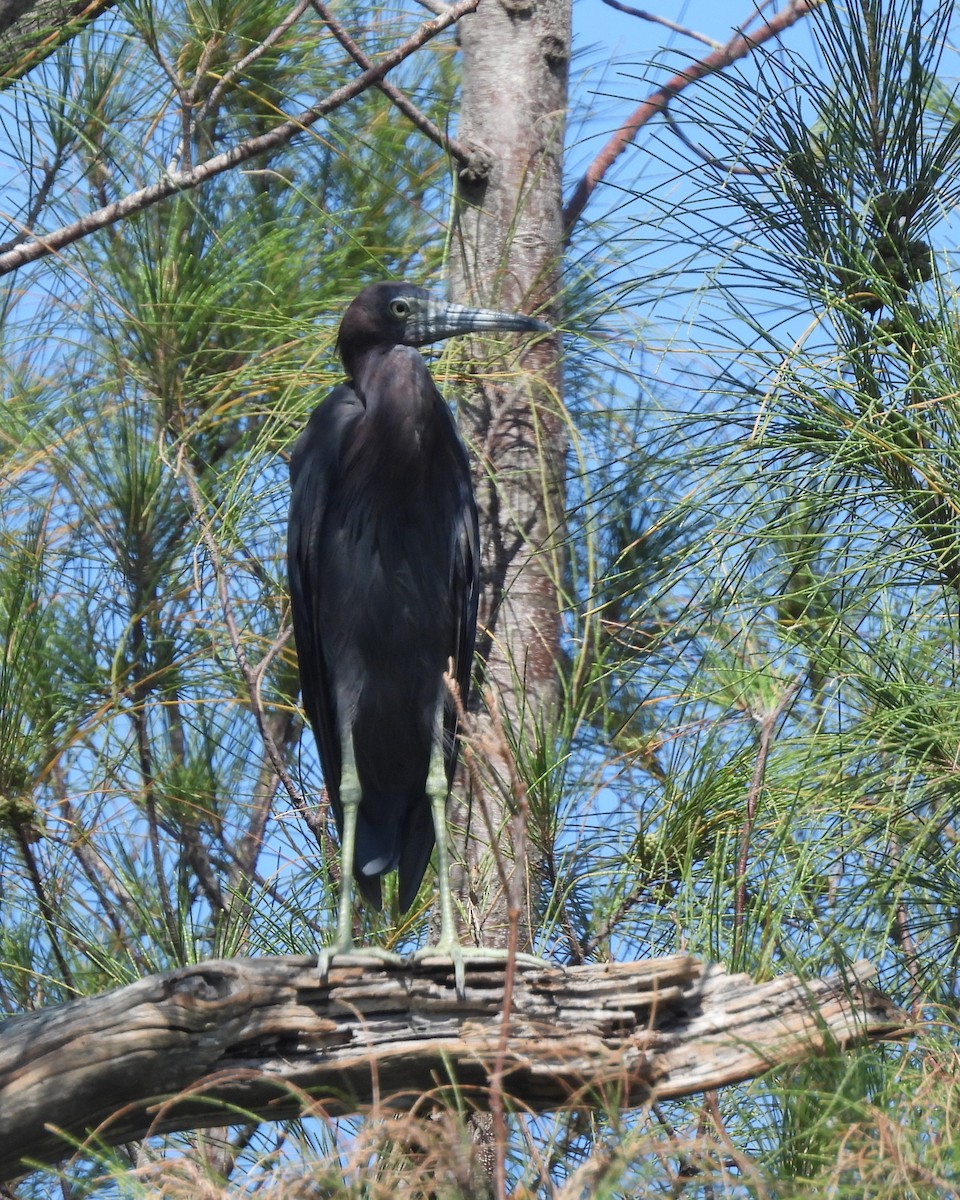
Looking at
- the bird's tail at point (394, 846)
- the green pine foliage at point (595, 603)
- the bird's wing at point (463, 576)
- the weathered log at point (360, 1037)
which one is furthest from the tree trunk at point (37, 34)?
the weathered log at point (360, 1037)

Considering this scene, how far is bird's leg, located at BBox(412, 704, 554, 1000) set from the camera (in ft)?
6.40

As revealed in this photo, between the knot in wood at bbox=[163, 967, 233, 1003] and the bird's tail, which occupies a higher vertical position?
the bird's tail

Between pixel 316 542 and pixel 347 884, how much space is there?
1.88ft

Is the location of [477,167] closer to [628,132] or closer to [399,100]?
[399,100]

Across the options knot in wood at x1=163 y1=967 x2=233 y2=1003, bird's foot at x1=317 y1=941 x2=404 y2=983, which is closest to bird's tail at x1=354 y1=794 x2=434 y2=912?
bird's foot at x1=317 y1=941 x2=404 y2=983

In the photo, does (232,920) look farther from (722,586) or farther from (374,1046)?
(722,586)

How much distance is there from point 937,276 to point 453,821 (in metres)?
1.25

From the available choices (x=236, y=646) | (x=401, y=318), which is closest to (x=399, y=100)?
(x=401, y=318)

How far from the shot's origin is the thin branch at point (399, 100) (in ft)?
8.52

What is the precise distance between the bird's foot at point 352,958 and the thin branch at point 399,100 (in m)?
1.41

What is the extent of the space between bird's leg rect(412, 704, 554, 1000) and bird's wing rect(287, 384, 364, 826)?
0.18m

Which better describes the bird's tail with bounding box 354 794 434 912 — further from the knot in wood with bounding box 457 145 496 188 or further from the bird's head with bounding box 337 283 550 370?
the knot in wood with bounding box 457 145 496 188

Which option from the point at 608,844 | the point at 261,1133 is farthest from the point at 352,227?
the point at 261,1133

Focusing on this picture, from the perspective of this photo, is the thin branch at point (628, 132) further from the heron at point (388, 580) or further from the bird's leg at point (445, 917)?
the bird's leg at point (445, 917)
